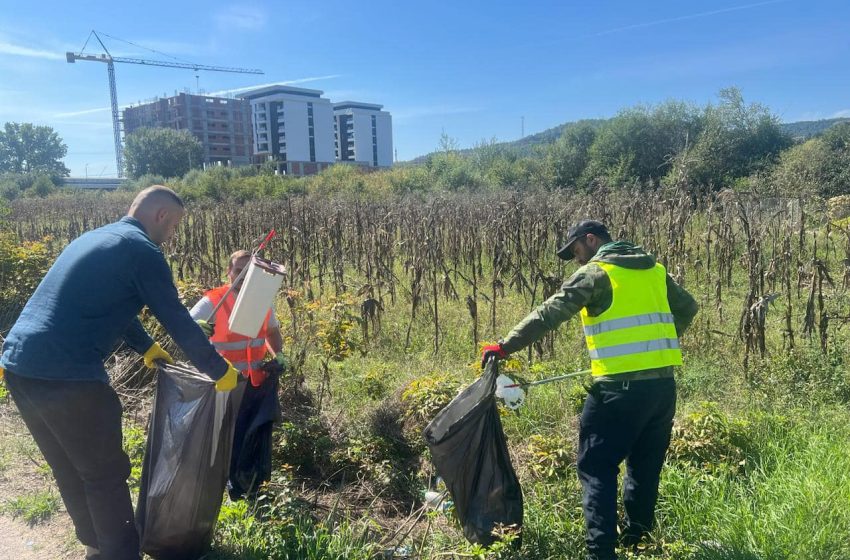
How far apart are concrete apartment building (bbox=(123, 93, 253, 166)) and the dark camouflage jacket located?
93.9m

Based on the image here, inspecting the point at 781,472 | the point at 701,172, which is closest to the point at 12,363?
the point at 781,472

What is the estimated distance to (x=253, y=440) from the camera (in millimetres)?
3545

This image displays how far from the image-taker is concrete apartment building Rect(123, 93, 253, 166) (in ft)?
302

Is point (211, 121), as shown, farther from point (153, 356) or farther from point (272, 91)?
point (153, 356)

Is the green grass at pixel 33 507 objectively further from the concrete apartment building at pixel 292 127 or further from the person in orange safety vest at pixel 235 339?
the concrete apartment building at pixel 292 127

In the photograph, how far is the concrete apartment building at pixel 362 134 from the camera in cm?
10681

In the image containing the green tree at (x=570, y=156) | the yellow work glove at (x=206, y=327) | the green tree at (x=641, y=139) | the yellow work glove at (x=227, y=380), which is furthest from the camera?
the green tree at (x=570, y=156)

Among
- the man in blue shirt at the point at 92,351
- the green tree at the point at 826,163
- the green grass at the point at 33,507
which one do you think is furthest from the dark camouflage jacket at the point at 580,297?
the green tree at the point at 826,163

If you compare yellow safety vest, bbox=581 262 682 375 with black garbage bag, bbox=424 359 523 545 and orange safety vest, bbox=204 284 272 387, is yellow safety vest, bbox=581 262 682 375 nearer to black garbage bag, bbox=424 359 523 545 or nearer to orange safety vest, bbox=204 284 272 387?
black garbage bag, bbox=424 359 523 545

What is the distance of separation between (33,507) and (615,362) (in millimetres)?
3715

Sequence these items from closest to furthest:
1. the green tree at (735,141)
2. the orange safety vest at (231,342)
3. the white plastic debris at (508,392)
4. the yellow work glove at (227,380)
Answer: the yellow work glove at (227,380), the white plastic debris at (508,392), the orange safety vest at (231,342), the green tree at (735,141)

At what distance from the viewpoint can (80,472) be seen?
8.81 feet

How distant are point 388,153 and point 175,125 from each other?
3844 centimetres

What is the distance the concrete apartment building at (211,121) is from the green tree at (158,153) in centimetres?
2812
